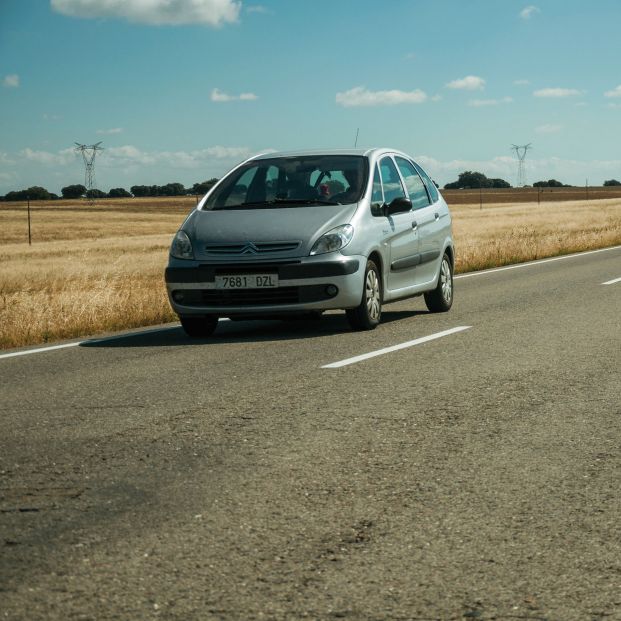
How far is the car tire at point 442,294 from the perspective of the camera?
1239 cm

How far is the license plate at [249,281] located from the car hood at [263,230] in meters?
0.18

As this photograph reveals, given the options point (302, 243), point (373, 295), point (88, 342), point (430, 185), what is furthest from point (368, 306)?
point (430, 185)

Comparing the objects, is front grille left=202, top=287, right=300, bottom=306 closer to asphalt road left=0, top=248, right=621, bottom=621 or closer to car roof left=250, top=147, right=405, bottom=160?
asphalt road left=0, top=248, right=621, bottom=621

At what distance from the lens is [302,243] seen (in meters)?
10.2

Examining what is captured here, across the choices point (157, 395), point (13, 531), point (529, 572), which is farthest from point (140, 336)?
point (529, 572)

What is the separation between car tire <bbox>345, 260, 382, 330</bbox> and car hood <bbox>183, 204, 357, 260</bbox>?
0.58 meters

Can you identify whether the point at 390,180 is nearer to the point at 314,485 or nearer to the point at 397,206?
the point at 397,206

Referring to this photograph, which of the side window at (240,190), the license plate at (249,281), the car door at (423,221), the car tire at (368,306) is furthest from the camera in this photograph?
the car door at (423,221)

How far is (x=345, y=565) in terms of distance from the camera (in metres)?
3.73

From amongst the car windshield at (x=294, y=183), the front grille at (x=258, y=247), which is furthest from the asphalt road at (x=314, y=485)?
the car windshield at (x=294, y=183)

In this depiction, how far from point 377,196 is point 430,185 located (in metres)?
1.85

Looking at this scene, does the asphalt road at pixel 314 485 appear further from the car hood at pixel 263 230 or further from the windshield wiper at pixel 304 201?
the windshield wiper at pixel 304 201

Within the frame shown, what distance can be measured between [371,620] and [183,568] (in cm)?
73

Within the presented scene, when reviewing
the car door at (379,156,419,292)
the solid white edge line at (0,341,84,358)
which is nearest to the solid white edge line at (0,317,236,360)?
the solid white edge line at (0,341,84,358)
